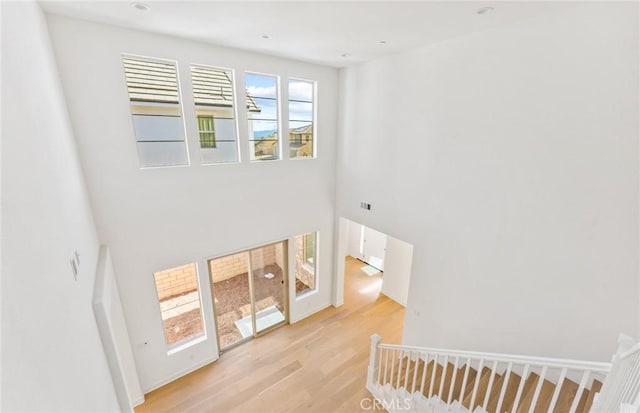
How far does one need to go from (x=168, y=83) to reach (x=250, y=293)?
382cm

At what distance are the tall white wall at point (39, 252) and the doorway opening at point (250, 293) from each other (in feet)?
8.54

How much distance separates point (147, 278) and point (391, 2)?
4.48 m

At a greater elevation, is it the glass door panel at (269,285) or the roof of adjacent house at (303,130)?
the roof of adjacent house at (303,130)

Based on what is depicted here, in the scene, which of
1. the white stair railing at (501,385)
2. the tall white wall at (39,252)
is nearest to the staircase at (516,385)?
the white stair railing at (501,385)

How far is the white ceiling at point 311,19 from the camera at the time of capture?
2504 mm

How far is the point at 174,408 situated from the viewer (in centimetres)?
403

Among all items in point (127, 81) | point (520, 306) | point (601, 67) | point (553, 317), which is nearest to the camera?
point (601, 67)

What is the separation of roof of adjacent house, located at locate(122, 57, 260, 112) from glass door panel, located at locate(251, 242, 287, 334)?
2.67m

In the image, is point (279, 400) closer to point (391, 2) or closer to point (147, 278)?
point (147, 278)

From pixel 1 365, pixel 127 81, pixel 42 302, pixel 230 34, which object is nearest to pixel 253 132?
pixel 230 34

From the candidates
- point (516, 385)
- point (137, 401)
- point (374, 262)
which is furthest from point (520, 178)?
A: point (137, 401)

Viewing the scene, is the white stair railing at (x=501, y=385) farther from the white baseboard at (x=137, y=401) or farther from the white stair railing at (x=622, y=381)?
the white baseboard at (x=137, y=401)

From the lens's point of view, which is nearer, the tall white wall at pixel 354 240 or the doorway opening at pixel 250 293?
the doorway opening at pixel 250 293

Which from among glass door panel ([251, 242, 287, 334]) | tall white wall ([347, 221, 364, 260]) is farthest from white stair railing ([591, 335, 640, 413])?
tall white wall ([347, 221, 364, 260])
